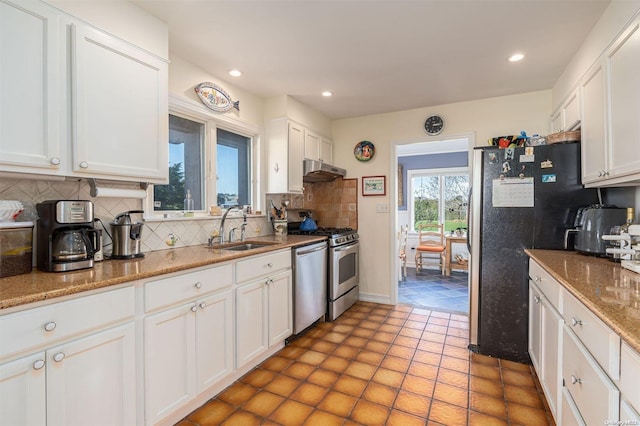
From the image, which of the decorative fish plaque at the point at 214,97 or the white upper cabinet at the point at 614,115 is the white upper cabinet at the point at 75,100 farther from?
the white upper cabinet at the point at 614,115

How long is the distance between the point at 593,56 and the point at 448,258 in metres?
3.87

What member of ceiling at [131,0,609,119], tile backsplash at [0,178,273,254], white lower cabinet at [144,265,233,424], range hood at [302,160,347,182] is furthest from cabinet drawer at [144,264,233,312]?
range hood at [302,160,347,182]

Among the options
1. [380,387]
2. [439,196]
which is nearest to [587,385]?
[380,387]

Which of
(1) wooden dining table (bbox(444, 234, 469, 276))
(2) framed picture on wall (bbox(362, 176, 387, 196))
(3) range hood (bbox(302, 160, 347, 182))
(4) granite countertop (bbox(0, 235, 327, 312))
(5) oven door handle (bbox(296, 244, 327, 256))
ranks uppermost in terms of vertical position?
(3) range hood (bbox(302, 160, 347, 182))

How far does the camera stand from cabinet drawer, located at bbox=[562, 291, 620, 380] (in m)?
0.94

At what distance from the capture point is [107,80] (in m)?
1.67

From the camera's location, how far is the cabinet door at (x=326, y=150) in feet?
12.8

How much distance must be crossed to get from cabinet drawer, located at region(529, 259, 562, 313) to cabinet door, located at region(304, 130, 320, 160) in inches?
95.2

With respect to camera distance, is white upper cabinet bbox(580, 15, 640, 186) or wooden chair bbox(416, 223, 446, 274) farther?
wooden chair bbox(416, 223, 446, 274)

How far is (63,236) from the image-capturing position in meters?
1.47

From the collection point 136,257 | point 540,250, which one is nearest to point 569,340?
point 540,250

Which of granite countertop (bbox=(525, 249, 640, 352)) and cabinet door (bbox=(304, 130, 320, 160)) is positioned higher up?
cabinet door (bbox=(304, 130, 320, 160))

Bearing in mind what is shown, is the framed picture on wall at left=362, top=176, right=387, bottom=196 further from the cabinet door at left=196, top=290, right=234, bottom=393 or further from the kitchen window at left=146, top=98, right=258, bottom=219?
the cabinet door at left=196, top=290, right=234, bottom=393

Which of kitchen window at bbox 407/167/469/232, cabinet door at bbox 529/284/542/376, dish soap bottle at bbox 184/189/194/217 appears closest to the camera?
cabinet door at bbox 529/284/542/376
